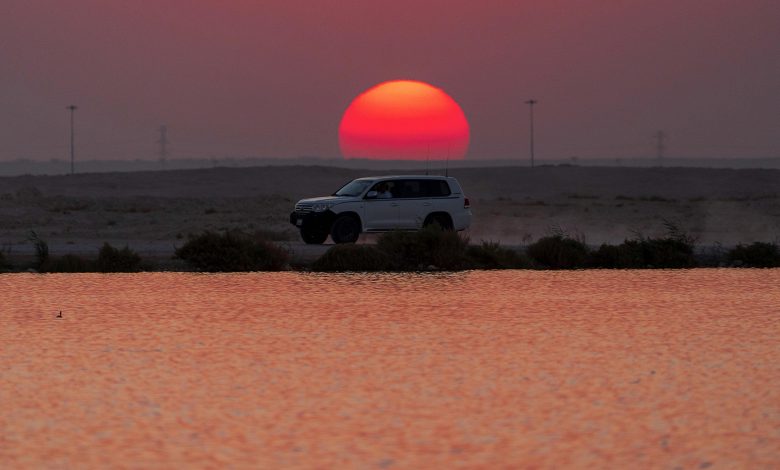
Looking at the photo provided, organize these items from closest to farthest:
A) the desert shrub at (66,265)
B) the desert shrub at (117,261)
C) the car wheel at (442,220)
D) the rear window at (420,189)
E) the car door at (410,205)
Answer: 1. the desert shrub at (66,265)
2. the desert shrub at (117,261)
3. the car door at (410,205)
4. the rear window at (420,189)
5. the car wheel at (442,220)

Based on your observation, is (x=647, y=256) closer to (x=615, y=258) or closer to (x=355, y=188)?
(x=615, y=258)

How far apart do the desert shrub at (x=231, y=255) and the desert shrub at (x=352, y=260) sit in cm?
99

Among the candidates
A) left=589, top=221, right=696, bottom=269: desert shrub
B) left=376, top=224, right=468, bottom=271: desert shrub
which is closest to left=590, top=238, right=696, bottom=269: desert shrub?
left=589, top=221, right=696, bottom=269: desert shrub

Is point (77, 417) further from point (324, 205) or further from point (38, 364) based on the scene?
point (324, 205)

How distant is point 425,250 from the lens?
28031 millimetres

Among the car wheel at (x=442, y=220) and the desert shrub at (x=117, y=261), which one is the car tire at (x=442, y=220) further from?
the desert shrub at (x=117, y=261)

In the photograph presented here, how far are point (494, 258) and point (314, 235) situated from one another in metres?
5.78

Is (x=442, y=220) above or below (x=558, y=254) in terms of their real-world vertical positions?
above

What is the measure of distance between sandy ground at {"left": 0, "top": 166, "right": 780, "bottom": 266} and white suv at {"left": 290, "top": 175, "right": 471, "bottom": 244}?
0.81 metres

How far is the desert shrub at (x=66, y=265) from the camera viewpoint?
2689cm

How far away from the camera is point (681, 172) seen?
158 m

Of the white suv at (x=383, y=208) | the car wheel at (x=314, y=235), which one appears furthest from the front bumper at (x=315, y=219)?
the car wheel at (x=314, y=235)

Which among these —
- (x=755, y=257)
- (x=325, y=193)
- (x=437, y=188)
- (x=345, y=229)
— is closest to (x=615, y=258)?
(x=755, y=257)

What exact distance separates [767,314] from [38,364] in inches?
394
